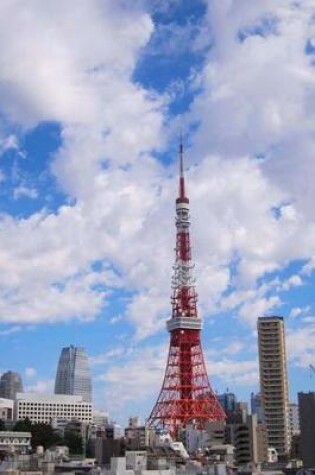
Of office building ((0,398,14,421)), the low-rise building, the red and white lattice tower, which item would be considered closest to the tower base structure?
the red and white lattice tower

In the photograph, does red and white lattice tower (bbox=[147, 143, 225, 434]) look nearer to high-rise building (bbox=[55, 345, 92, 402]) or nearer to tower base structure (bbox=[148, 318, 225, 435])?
tower base structure (bbox=[148, 318, 225, 435])

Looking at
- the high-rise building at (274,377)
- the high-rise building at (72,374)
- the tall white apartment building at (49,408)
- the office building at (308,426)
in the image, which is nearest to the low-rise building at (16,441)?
the high-rise building at (274,377)

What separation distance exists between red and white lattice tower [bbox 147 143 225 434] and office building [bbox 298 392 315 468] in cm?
3735

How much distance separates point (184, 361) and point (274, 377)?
17957mm

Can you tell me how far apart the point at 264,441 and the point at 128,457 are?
948 inches

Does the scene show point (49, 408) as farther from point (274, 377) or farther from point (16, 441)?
point (16, 441)

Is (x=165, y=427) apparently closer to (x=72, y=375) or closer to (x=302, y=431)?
(x=302, y=431)

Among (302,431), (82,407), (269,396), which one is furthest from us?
(82,407)

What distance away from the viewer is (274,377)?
84.7m

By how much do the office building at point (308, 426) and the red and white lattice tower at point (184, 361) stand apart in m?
37.3

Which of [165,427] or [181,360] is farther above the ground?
[181,360]

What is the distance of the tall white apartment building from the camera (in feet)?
322

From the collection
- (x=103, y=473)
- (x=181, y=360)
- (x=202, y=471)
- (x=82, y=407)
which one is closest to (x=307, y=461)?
(x=202, y=471)

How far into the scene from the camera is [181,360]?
71.0 metres
